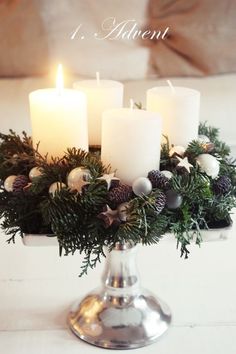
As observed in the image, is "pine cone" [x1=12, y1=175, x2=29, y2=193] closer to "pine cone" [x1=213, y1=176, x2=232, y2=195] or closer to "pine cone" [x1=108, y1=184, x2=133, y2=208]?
"pine cone" [x1=108, y1=184, x2=133, y2=208]

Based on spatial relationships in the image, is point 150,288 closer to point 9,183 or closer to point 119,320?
Result: point 119,320

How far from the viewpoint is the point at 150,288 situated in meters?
0.76

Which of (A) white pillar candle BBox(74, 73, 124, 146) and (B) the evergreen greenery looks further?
(A) white pillar candle BBox(74, 73, 124, 146)

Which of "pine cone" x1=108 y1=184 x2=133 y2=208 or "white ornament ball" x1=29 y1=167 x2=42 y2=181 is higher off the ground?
"white ornament ball" x1=29 y1=167 x2=42 y2=181

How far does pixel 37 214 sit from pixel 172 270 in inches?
13.0

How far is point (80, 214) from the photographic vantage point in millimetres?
526

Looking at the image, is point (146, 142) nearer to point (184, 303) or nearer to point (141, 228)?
point (141, 228)

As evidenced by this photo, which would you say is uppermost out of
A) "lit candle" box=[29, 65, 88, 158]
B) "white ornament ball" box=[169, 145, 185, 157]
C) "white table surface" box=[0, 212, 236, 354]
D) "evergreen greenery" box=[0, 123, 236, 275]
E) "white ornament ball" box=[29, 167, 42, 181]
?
"lit candle" box=[29, 65, 88, 158]

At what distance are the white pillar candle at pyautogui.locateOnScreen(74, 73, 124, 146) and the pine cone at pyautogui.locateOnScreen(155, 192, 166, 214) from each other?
0.19 metres

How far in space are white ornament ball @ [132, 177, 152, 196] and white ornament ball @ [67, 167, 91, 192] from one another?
5 centimetres

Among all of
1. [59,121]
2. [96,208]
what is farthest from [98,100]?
[96,208]

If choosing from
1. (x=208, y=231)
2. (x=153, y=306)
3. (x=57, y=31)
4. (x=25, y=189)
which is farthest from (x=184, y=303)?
(x=57, y=31)

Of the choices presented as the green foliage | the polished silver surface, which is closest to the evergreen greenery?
the green foliage

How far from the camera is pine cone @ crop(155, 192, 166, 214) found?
519 mm
